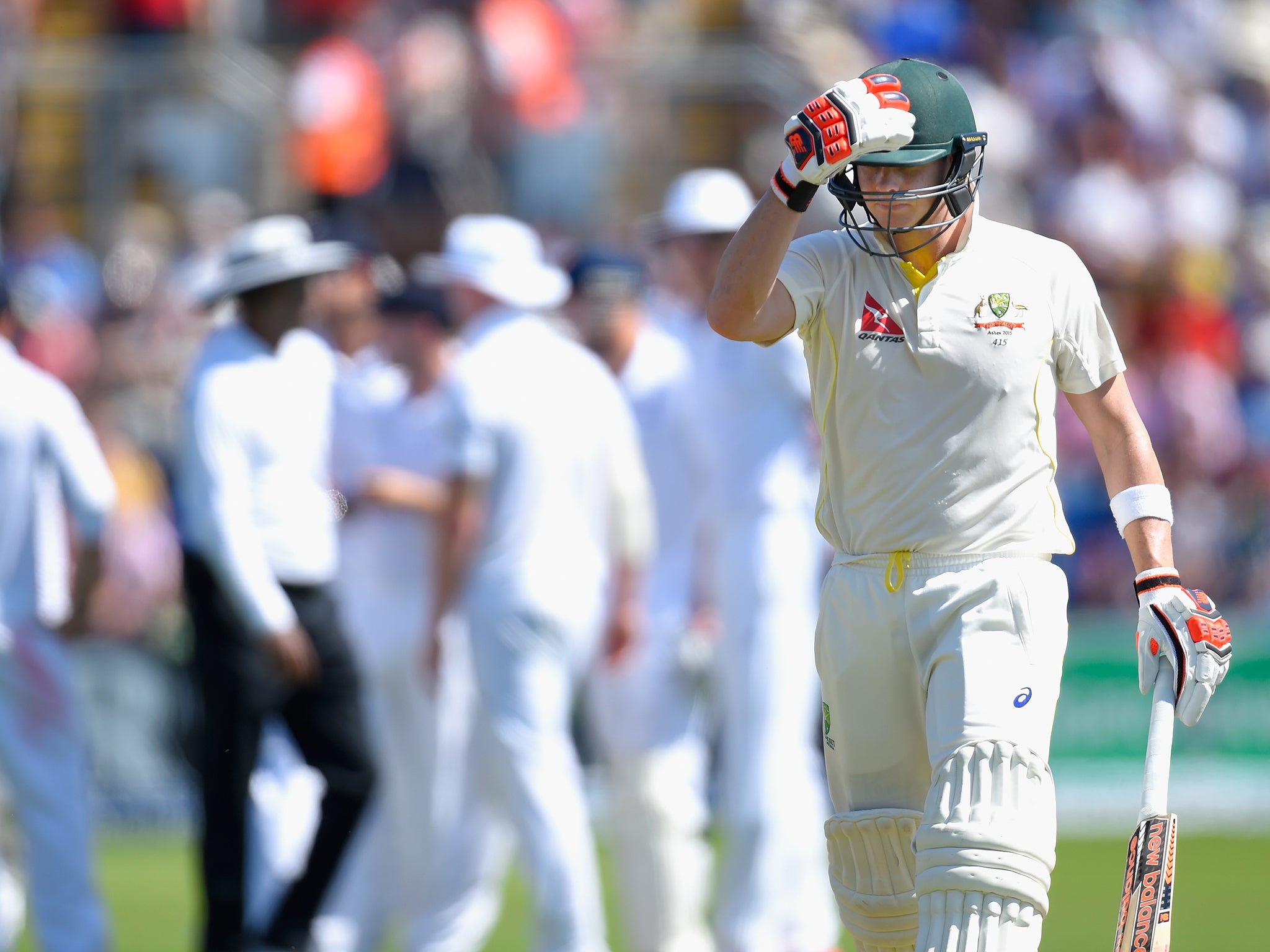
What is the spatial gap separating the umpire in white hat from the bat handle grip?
10.7ft

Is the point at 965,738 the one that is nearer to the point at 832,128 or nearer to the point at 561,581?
the point at 832,128

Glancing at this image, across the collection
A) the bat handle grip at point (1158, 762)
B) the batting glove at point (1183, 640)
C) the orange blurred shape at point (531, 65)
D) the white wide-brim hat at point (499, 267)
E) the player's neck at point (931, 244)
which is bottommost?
the bat handle grip at point (1158, 762)

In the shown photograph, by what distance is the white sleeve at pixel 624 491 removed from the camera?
25.1 ft

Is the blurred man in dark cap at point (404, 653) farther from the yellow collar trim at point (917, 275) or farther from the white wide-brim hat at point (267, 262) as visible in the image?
the yellow collar trim at point (917, 275)

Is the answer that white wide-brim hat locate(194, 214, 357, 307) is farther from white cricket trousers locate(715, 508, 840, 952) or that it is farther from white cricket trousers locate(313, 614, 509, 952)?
white cricket trousers locate(715, 508, 840, 952)

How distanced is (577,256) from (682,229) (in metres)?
0.59

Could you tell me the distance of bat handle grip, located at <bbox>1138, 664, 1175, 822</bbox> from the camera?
4535 millimetres

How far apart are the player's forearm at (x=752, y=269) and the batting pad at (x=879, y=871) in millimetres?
1213

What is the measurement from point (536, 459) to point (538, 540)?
1.03 ft

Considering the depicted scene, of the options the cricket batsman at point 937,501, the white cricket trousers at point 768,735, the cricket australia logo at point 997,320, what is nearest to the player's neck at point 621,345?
the white cricket trousers at point 768,735

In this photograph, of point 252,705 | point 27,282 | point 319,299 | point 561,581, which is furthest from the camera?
point 27,282

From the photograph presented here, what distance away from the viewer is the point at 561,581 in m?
7.29

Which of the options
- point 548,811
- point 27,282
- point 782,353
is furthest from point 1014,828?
point 27,282

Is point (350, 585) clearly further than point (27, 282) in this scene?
No
